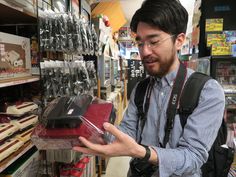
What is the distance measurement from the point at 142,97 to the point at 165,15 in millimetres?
418

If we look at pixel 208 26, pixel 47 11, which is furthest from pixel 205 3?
pixel 47 11

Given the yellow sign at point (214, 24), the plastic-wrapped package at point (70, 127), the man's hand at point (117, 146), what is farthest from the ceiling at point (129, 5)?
the man's hand at point (117, 146)

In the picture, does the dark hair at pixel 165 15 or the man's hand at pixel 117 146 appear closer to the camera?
the man's hand at pixel 117 146

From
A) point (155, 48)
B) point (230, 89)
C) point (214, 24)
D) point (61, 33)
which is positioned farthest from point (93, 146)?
point (214, 24)

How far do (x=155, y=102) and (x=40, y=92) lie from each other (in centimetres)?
103

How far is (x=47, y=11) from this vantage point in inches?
68.8

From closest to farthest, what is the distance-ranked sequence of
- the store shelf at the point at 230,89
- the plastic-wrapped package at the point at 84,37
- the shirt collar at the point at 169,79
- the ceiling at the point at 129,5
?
the shirt collar at the point at 169,79 → the plastic-wrapped package at the point at 84,37 → the store shelf at the point at 230,89 → the ceiling at the point at 129,5

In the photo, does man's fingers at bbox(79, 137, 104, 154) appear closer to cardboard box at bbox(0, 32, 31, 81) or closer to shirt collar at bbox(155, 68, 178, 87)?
shirt collar at bbox(155, 68, 178, 87)

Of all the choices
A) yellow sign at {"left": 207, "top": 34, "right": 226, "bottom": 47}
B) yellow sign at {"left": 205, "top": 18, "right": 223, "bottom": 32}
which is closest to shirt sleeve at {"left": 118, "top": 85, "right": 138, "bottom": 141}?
yellow sign at {"left": 207, "top": 34, "right": 226, "bottom": 47}

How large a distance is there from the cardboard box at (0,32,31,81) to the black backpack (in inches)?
30.4

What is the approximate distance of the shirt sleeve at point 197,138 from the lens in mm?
882

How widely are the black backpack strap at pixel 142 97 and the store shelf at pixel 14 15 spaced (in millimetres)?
828

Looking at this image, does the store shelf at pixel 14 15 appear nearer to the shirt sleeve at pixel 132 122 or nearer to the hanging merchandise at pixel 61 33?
the hanging merchandise at pixel 61 33

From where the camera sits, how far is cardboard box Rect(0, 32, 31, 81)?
1.34m
